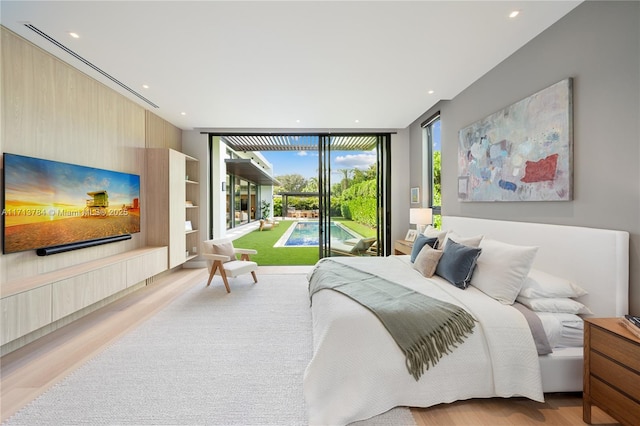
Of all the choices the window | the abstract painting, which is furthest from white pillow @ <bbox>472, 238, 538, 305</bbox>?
the window

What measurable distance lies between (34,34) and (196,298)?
10.4ft

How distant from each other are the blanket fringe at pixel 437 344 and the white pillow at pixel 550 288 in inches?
22.8

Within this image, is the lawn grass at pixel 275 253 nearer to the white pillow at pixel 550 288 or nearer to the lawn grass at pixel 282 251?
the lawn grass at pixel 282 251

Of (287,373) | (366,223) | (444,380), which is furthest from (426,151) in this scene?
(287,373)

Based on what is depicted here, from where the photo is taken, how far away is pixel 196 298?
136 inches

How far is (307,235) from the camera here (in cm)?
1005

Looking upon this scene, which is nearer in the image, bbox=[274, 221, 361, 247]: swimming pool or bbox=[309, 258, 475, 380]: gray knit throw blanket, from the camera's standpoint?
bbox=[309, 258, 475, 380]: gray knit throw blanket

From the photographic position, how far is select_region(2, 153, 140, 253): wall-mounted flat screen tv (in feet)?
7.39

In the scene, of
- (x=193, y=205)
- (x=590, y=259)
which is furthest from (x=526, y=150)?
(x=193, y=205)

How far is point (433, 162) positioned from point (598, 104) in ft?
8.76

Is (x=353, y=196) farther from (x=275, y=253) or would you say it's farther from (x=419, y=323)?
(x=419, y=323)

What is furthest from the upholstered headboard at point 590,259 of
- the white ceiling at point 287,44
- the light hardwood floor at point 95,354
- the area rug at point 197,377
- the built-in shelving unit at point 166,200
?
the built-in shelving unit at point 166,200

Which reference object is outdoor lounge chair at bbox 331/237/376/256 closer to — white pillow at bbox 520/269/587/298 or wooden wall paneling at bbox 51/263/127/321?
white pillow at bbox 520/269/587/298

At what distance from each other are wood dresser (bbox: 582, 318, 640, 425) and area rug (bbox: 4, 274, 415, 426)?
1053 millimetres
